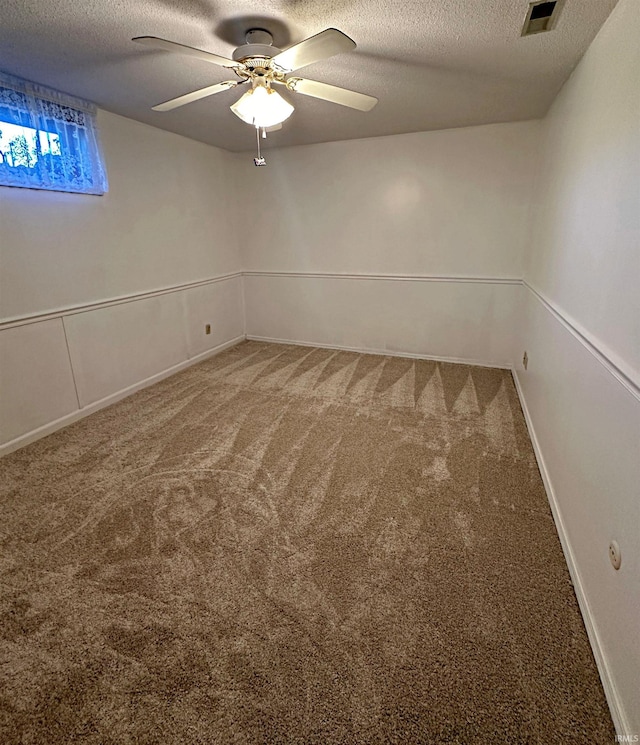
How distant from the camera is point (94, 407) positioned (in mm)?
2949

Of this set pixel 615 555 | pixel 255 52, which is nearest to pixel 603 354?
pixel 615 555

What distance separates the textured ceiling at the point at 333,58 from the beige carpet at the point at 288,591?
2141 mm

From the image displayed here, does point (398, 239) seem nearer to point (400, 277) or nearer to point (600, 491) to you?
point (400, 277)

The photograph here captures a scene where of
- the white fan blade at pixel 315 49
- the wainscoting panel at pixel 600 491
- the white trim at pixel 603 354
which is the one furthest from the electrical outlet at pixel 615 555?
the white fan blade at pixel 315 49

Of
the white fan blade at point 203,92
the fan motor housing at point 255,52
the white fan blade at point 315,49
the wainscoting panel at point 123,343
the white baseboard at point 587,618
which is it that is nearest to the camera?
the white baseboard at point 587,618

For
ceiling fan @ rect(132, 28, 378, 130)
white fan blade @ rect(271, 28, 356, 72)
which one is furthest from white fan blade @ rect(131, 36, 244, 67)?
white fan blade @ rect(271, 28, 356, 72)

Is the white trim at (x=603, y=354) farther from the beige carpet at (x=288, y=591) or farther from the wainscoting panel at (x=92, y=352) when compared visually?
the wainscoting panel at (x=92, y=352)

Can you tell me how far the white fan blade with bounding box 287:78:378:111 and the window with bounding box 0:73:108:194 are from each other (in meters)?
1.61

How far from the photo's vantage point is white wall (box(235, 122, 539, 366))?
3430mm

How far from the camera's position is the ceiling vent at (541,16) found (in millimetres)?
1534

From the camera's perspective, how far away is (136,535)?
173 cm

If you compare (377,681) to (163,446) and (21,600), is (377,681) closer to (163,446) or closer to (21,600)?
(21,600)

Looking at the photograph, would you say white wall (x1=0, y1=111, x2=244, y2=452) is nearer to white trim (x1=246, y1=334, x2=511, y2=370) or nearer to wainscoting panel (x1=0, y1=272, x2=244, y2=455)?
wainscoting panel (x1=0, y1=272, x2=244, y2=455)

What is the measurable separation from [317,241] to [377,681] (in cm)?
385
